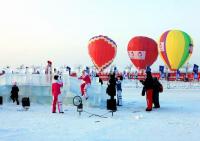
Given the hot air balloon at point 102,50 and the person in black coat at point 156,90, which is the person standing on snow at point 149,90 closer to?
the person in black coat at point 156,90

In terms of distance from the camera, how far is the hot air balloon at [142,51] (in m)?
54.5

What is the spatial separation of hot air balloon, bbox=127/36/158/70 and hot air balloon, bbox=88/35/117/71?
430 cm

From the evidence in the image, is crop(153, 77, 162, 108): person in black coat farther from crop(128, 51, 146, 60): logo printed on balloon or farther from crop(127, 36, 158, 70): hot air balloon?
crop(128, 51, 146, 60): logo printed on balloon

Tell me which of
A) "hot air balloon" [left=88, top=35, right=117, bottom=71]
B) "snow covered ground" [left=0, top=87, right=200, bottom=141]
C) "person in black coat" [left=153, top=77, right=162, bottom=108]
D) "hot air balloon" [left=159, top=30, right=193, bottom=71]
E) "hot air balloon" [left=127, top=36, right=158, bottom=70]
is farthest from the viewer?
"hot air balloon" [left=127, top=36, right=158, bottom=70]

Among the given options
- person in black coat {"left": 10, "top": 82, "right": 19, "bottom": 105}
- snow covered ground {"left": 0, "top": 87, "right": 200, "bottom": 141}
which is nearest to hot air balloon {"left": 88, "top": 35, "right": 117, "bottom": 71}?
person in black coat {"left": 10, "top": 82, "right": 19, "bottom": 105}

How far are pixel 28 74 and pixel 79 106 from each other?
7.84 m

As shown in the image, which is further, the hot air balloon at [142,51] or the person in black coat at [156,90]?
the hot air balloon at [142,51]

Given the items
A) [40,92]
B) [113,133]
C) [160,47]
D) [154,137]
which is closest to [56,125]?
[113,133]

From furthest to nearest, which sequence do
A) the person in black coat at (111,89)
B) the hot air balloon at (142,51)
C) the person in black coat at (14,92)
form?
the hot air balloon at (142,51) < the person in black coat at (14,92) < the person in black coat at (111,89)

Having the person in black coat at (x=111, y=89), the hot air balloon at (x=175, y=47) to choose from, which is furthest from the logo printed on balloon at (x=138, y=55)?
the person in black coat at (x=111, y=89)

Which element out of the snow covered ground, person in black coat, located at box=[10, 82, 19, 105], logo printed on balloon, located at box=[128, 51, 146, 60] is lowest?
the snow covered ground

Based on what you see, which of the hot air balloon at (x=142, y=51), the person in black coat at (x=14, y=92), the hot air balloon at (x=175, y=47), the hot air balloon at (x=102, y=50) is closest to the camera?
the person in black coat at (x=14, y=92)

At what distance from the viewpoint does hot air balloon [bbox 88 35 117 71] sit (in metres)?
49.4

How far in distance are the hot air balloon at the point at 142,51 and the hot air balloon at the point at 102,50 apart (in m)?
4.30
